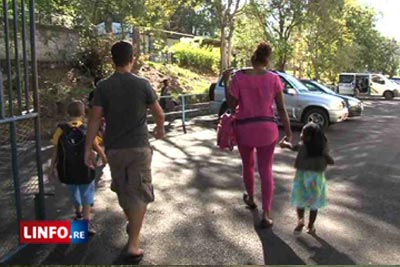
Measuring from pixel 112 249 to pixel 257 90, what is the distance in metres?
2.01

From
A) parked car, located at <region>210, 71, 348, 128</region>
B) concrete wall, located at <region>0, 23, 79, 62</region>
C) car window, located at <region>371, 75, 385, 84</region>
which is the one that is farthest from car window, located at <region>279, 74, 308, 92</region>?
car window, located at <region>371, 75, 385, 84</region>

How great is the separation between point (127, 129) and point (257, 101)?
1471 millimetres

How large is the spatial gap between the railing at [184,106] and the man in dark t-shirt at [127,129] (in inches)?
317

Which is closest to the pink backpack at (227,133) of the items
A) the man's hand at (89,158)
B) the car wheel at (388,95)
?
the man's hand at (89,158)

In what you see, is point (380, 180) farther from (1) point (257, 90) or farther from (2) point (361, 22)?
(2) point (361, 22)

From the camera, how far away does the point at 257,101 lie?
4.70 metres

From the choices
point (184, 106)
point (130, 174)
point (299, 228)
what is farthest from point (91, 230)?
point (184, 106)

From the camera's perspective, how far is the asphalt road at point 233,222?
4023 mm

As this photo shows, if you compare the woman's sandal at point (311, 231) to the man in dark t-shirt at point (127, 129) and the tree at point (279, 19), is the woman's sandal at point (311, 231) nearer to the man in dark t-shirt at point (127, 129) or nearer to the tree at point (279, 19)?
the man in dark t-shirt at point (127, 129)

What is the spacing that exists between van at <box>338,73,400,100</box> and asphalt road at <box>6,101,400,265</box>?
2500 cm

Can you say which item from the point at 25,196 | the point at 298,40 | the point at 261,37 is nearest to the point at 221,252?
the point at 25,196

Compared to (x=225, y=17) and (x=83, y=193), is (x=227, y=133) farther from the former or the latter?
(x=225, y=17)

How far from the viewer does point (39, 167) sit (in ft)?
15.1

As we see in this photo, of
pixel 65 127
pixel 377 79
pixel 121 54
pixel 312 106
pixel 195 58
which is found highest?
pixel 195 58
